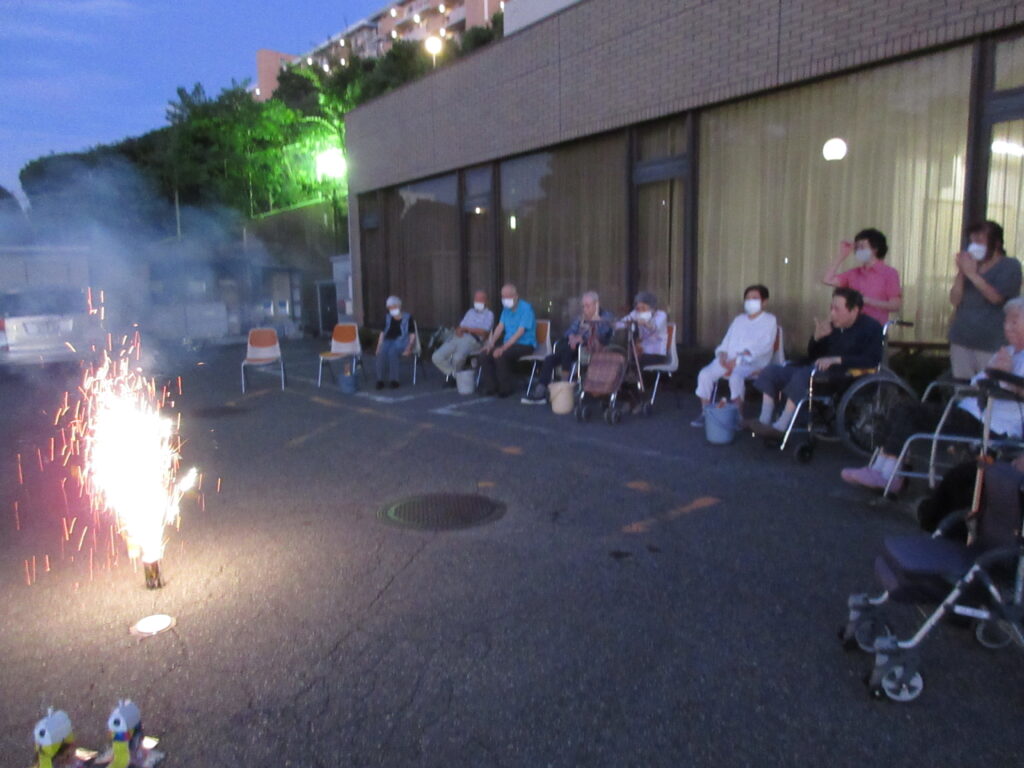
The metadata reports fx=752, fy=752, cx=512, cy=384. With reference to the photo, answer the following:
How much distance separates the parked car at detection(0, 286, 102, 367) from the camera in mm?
14578

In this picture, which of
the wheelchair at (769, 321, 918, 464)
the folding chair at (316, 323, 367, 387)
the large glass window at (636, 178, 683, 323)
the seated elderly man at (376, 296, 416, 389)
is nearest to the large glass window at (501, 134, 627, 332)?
the large glass window at (636, 178, 683, 323)

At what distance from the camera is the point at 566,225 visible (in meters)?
11.5

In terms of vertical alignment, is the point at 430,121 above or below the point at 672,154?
above

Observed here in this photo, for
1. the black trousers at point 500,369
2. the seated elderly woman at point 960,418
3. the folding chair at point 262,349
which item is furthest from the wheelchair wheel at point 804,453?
the folding chair at point 262,349

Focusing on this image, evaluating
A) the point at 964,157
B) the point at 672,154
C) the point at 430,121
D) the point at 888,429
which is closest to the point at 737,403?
the point at 888,429

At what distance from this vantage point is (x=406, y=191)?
15.7 metres

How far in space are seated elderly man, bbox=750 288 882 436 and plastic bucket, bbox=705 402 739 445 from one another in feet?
1.17

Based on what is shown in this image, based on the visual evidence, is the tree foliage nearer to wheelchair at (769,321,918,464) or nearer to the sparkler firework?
the sparkler firework

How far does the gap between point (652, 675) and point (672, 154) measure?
817 centimetres

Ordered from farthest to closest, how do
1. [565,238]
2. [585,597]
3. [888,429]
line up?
[565,238] < [888,429] < [585,597]

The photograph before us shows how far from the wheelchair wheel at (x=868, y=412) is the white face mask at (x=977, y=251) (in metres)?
1.10

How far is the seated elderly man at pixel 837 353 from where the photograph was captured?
621cm

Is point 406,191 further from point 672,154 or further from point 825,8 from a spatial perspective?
point 825,8

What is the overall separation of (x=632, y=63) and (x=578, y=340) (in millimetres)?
4065
